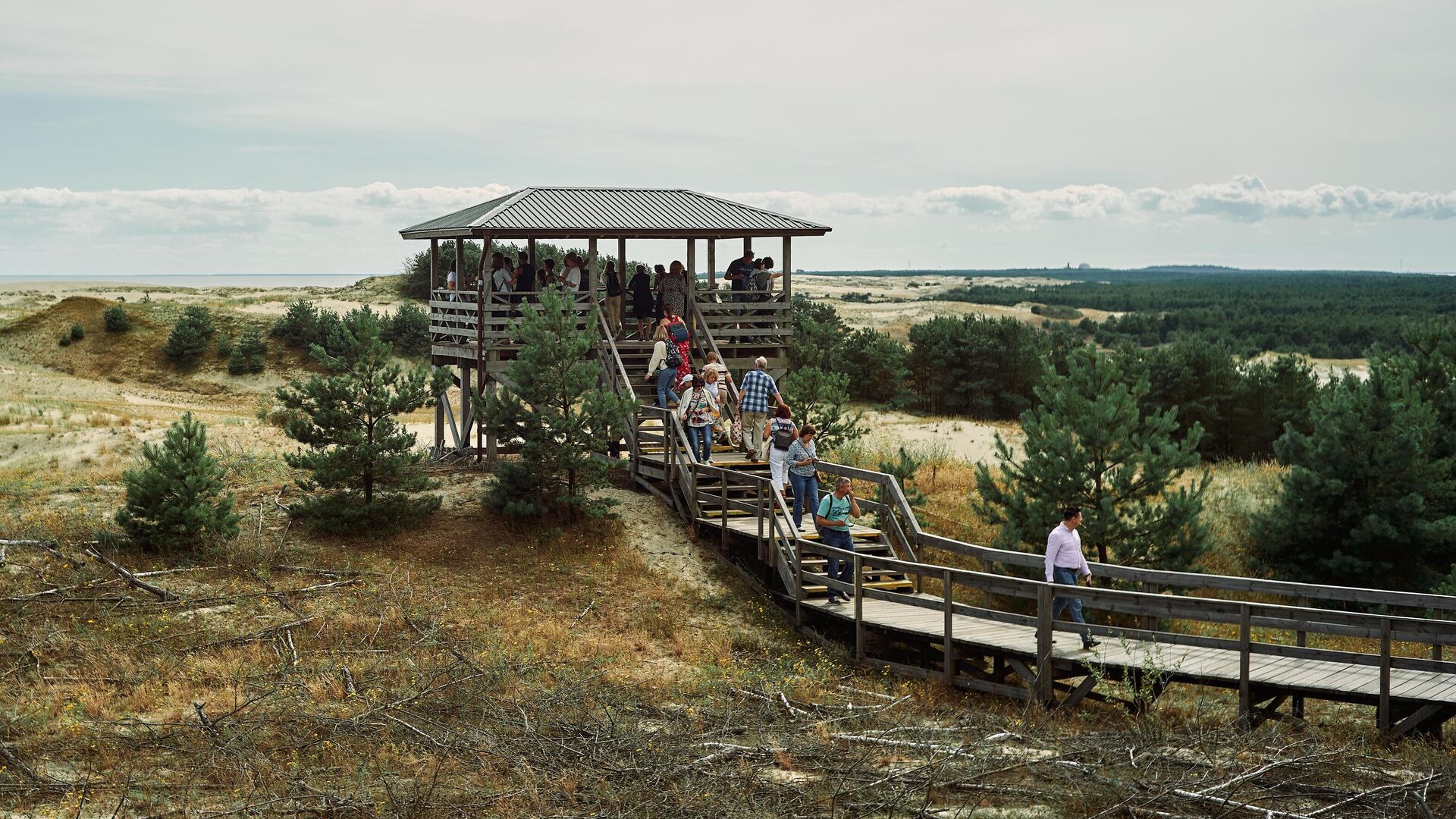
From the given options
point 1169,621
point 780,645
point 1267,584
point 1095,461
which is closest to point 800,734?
point 780,645

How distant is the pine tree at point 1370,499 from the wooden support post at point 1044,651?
394 inches

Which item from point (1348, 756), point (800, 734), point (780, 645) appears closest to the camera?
point (1348, 756)

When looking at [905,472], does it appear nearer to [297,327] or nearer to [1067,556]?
[1067,556]

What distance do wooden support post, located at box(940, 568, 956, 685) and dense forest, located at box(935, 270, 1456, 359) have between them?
32130 mm

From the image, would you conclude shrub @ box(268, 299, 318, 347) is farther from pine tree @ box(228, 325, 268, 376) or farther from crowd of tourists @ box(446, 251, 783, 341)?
crowd of tourists @ box(446, 251, 783, 341)

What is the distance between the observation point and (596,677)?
14641 mm

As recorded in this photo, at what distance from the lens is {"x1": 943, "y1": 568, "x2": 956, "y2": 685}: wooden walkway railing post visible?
577 inches

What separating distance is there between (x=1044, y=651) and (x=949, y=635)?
48.1 inches

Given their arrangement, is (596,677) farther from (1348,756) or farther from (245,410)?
(245,410)

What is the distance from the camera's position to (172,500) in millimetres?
18203

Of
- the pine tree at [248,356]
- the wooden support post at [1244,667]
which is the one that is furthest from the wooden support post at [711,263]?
the pine tree at [248,356]

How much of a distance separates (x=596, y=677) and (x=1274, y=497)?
58.7 ft

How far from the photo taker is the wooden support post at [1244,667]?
41.4ft

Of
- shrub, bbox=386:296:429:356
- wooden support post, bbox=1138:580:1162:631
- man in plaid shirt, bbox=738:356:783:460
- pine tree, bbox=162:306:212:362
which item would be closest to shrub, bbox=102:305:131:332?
pine tree, bbox=162:306:212:362
